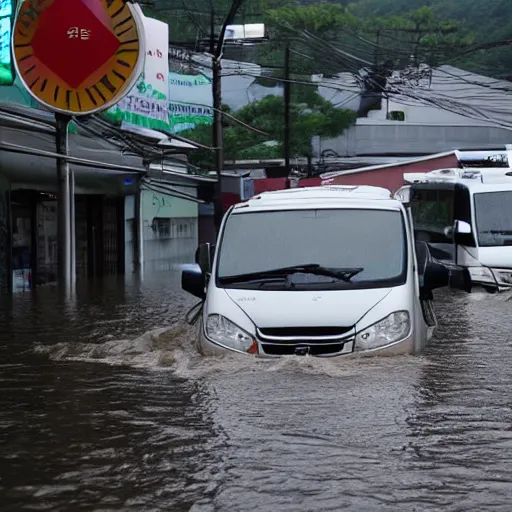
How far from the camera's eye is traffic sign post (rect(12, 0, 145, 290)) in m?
17.5

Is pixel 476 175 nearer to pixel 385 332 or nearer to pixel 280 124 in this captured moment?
pixel 385 332

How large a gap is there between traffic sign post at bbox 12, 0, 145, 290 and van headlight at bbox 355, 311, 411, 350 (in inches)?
403

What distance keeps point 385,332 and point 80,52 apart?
10999 millimetres

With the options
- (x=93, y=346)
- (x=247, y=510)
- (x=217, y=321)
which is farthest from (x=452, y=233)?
(x=247, y=510)

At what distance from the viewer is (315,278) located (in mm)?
8984

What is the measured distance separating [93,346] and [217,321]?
2.97 m

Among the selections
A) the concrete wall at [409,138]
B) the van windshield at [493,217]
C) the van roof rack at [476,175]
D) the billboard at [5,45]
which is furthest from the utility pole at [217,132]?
the concrete wall at [409,138]

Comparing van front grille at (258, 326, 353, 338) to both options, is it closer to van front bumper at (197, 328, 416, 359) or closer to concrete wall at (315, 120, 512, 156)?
van front bumper at (197, 328, 416, 359)

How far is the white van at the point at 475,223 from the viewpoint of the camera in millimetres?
18578

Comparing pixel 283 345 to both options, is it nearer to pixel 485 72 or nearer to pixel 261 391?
pixel 261 391

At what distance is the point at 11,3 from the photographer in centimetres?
1783

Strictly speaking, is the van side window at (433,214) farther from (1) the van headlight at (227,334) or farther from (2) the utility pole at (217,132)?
(1) the van headlight at (227,334)

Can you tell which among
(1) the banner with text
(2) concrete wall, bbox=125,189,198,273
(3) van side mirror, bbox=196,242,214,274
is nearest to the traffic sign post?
(1) the banner with text

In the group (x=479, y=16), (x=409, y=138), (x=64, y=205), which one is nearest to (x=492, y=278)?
(x=64, y=205)
